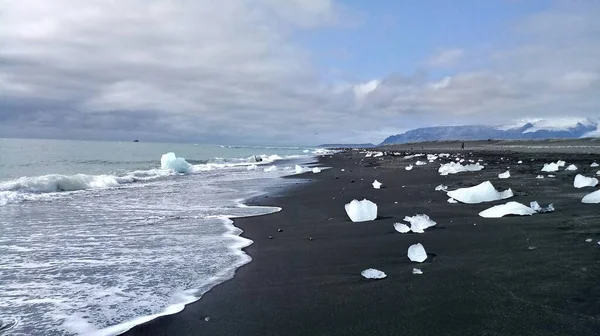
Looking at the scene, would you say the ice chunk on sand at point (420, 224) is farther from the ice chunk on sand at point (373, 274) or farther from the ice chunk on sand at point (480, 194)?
the ice chunk on sand at point (480, 194)

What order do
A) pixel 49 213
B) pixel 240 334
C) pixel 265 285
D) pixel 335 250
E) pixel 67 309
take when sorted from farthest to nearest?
1. pixel 49 213
2. pixel 335 250
3. pixel 265 285
4. pixel 67 309
5. pixel 240 334

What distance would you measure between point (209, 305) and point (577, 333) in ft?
10.4

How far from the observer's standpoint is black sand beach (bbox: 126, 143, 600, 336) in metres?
3.34

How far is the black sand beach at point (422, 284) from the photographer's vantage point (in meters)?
3.34

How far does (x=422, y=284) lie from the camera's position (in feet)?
14.0

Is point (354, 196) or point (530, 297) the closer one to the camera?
point (530, 297)

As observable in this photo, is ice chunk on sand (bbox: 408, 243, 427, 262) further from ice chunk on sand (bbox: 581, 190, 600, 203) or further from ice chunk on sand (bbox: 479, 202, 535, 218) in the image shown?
ice chunk on sand (bbox: 581, 190, 600, 203)

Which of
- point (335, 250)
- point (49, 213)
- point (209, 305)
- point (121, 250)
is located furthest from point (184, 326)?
point (49, 213)

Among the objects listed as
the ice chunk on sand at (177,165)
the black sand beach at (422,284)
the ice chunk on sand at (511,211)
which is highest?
the ice chunk on sand at (177,165)

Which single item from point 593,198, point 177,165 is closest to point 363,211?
point 593,198

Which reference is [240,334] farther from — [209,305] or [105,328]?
[105,328]

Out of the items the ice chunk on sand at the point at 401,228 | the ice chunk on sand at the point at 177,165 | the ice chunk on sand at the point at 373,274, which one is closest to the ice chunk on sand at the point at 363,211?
the ice chunk on sand at the point at 401,228

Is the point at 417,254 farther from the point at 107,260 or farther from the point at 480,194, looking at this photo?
the point at 480,194

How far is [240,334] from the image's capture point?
341 cm
